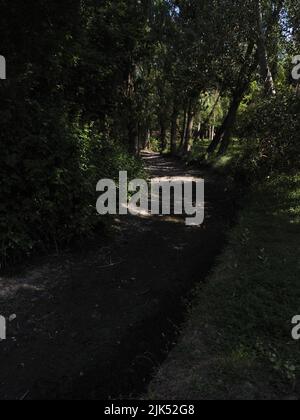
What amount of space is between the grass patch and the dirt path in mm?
332

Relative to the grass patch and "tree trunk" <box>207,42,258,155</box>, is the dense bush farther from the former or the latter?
"tree trunk" <box>207,42,258,155</box>

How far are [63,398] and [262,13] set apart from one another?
1836 centimetres

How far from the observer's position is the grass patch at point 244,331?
15.9ft

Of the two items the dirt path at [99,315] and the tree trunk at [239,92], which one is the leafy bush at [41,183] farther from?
the tree trunk at [239,92]

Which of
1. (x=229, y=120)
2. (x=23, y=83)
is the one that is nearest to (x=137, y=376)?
(x=23, y=83)

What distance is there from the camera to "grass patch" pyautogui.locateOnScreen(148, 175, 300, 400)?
15.9 ft

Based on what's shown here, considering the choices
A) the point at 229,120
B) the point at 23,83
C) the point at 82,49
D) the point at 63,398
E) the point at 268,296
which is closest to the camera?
the point at 63,398

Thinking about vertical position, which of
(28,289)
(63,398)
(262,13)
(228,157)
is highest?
(262,13)

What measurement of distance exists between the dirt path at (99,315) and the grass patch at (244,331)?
33cm

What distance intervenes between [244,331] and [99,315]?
233 cm

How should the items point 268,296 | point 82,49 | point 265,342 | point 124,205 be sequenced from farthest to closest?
1. point 124,205
2. point 82,49
3. point 268,296
4. point 265,342

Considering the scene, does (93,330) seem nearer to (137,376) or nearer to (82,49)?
(137,376)

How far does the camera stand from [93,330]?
616cm

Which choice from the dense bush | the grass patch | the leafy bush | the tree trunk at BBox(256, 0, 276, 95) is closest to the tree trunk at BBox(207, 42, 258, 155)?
the tree trunk at BBox(256, 0, 276, 95)
